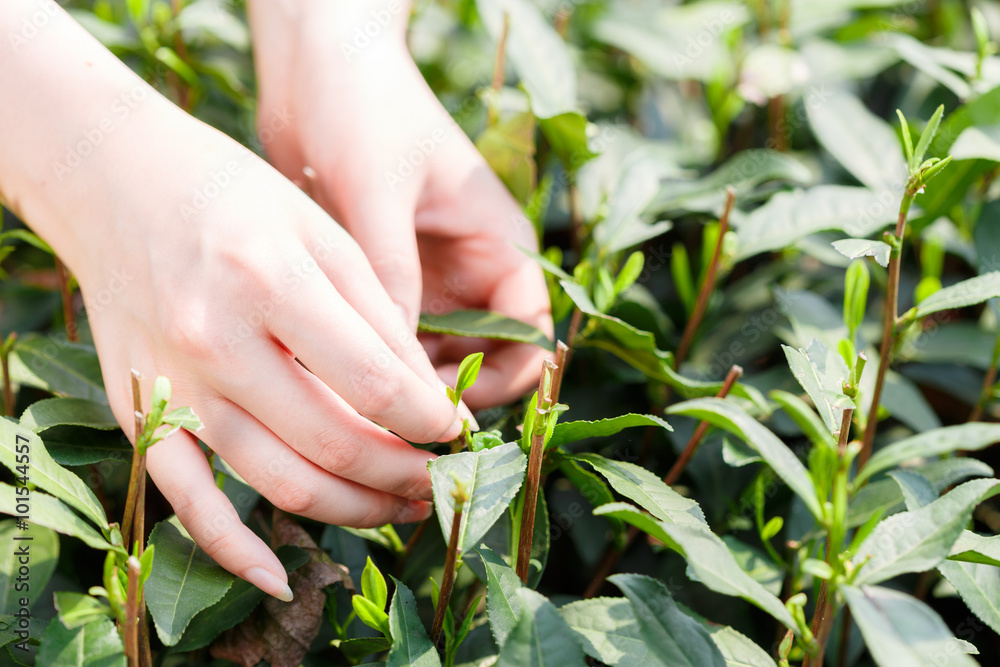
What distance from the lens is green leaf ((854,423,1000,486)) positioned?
55cm

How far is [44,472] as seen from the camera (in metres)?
0.69

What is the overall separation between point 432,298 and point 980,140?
0.85 meters

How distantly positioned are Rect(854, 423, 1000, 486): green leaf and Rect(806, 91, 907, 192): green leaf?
69 cm

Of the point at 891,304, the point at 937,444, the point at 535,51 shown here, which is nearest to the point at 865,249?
the point at 891,304

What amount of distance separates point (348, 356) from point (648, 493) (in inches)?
13.5

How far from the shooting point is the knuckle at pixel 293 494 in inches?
30.8

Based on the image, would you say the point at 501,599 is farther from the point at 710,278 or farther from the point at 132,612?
the point at 710,278

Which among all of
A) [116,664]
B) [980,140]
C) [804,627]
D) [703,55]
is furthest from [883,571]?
[703,55]

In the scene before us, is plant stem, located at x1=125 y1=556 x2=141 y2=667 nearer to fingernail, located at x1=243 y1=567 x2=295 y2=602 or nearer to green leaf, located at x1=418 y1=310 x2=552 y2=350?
fingernail, located at x1=243 y1=567 x2=295 y2=602

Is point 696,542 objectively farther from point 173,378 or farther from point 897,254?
point 173,378

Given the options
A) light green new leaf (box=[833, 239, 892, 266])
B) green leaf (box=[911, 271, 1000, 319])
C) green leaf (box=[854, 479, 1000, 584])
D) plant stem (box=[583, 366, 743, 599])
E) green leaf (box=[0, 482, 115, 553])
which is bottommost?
plant stem (box=[583, 366, 743, 599])

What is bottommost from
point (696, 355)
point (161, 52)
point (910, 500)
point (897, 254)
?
point (696, 355)

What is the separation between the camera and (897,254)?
80 cm

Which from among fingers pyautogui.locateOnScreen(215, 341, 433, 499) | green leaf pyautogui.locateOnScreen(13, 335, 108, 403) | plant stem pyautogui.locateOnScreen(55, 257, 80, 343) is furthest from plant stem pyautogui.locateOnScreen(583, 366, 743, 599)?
plant stem pyautogui.locateOnScreen(55, 257, 80, 343)
